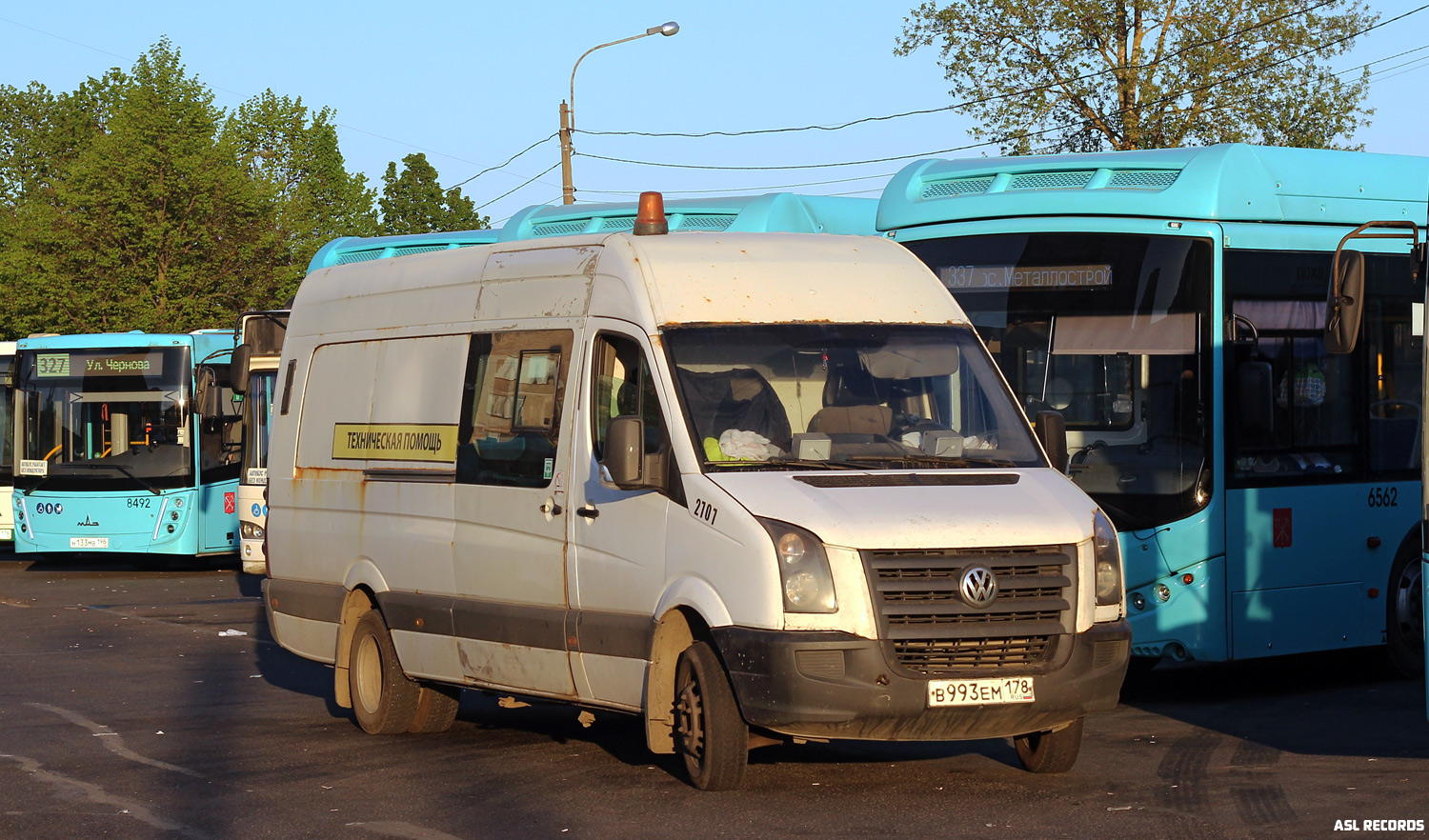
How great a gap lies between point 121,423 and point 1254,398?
17705 millimetres

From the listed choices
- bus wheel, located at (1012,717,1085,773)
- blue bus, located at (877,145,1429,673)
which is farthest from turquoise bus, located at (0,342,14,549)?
bus wheel, located at (1012,717,1085,773)

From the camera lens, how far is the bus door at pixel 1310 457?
37.1ft

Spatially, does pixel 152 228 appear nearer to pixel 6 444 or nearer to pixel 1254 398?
pixel 6 444

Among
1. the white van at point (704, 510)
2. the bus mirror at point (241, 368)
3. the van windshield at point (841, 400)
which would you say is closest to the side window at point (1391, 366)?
the white van at point (704, 510)

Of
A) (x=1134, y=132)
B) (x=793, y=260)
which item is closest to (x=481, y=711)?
(x=793, y=260)

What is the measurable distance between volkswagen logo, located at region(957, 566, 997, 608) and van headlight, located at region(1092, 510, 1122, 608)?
582 mm

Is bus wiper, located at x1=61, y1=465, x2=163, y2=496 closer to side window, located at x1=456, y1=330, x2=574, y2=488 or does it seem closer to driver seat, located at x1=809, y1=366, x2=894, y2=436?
side window, located at x1=456, y1=330, x2=574, y2=488

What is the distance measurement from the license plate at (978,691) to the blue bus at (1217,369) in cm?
347

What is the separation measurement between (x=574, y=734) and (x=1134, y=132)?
2676 cm

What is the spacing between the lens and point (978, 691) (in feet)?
25.8

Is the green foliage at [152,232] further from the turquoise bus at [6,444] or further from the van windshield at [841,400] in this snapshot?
the van windshield at [841,400]

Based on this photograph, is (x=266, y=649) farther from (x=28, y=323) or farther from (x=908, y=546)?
(x=28, y=323)

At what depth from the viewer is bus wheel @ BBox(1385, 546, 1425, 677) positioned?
12.1m

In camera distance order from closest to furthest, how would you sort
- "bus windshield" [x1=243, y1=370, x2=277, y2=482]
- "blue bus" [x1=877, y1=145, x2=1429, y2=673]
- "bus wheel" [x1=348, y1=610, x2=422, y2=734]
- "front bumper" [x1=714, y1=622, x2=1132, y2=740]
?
1. "front bumper" [x1=714, y1=622, x2=1132, y2=740]
2. "bus wheel" [x1=348, y1=610, x2=422, y2=734]
3. "blue bus" [x1=877, y1=145, x2=1429, y2=673]
4. "bus windshield" [x1=243, y1=370, x2=277, y2=482]
